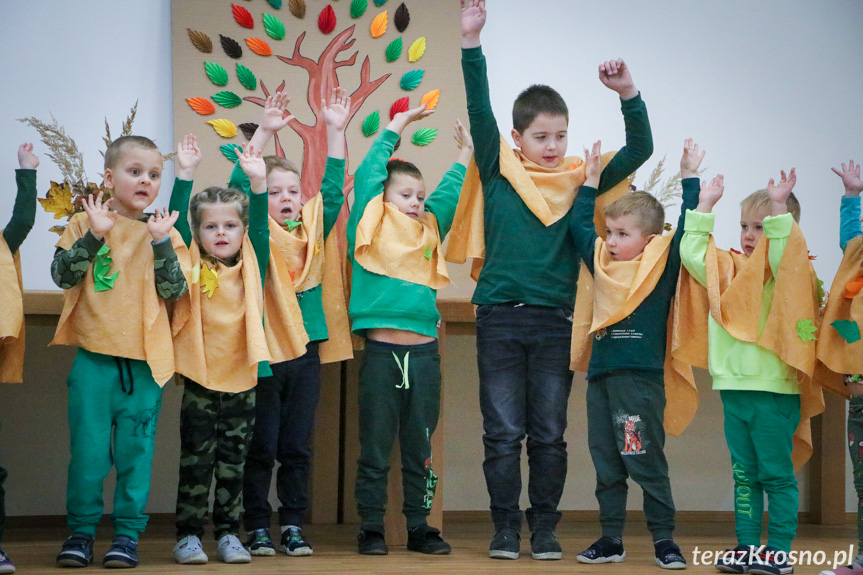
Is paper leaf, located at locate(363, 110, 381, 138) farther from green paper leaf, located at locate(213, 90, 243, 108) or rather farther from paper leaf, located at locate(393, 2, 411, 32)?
green paper leaf, located at locate(213, 90, 243, 108)

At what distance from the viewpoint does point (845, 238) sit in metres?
2.92

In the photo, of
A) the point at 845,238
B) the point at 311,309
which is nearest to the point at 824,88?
the point at 845,238

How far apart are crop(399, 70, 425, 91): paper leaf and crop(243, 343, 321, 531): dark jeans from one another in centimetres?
148

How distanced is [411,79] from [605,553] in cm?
223

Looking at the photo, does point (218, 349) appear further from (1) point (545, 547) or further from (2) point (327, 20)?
(2) point (327, 20)

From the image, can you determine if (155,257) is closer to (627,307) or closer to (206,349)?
(206,349)

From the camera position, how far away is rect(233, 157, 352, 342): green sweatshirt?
3.04 m

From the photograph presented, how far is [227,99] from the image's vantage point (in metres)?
3.87

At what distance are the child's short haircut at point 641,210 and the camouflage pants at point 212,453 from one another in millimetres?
1244

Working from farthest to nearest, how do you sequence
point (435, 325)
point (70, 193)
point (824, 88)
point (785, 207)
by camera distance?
point (824, 88), point (70, 193), point (435, 325), point (785, 207)

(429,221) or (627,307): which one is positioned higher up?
(429,221)

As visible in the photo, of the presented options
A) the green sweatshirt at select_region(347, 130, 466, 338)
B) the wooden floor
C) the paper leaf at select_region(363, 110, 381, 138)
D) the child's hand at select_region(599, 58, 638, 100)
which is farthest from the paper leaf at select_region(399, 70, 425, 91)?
the wooden floor

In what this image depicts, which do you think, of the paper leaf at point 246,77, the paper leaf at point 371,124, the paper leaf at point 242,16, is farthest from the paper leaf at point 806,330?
the paper leaf at point 242,16

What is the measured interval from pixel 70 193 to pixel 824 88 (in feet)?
11.5
